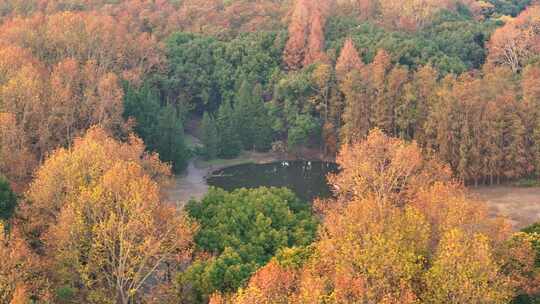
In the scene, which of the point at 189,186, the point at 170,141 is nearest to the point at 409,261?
the point at 189,186

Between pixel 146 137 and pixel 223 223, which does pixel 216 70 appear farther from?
pixel 223 223

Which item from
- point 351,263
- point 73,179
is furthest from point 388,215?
point 73,179

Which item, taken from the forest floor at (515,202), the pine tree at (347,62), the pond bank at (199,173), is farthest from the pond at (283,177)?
the forest floor at (515,202)

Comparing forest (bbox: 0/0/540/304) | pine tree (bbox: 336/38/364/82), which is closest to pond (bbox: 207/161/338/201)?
forest (bbox: 0/0/540/304)

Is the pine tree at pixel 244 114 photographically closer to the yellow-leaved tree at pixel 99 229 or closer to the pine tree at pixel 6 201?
the yellow-leaved tree at pixel 99 229

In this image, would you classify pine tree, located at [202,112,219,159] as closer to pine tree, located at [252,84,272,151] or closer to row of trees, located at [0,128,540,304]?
pine tree, located at [252,84,272,151]

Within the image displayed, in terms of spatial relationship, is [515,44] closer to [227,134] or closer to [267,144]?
[267,144]

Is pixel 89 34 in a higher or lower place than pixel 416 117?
higher
